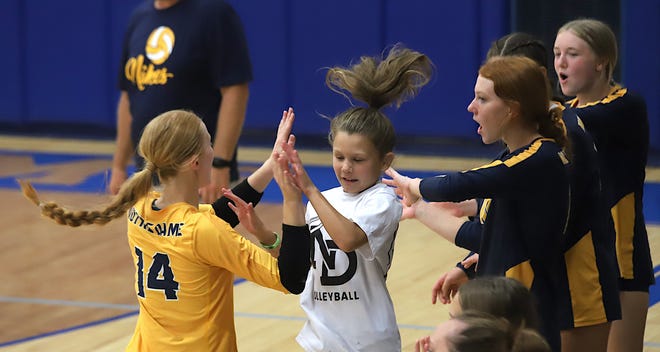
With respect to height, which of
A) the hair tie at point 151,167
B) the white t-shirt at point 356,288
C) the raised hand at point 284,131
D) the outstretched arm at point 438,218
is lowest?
the white t-shirt at point 356,288

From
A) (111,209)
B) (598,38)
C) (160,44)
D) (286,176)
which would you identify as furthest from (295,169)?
(160,44)

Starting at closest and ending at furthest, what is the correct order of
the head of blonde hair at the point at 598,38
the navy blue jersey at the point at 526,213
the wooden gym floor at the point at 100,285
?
the navy blue jersey at the point at 526,213, the head of blonde hair at the point at 598,38, the wooden gym floor at the point at 100,285

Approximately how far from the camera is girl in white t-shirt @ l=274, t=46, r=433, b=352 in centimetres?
393

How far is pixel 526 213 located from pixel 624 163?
1.16 meters

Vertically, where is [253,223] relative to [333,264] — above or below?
above

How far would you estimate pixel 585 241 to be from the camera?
4.03 meters

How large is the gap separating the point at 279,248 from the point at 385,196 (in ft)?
1.30

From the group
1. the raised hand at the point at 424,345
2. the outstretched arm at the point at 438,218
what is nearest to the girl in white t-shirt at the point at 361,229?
the outstretched arm at the point at 438,218

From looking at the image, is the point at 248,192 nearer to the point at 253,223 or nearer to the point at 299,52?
the point at 253,223

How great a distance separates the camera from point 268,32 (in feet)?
41.7

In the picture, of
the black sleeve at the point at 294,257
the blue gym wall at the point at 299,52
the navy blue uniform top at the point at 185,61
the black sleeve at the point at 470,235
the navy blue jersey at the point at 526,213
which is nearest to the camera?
the black sleeve at the point at 294,257

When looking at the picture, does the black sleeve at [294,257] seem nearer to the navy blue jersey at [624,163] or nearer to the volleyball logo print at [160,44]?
the navy blue jersey at [624,163]

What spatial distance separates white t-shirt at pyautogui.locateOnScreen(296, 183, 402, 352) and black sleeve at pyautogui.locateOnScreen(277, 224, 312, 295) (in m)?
0.33

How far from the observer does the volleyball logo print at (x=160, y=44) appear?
613 centimetres
